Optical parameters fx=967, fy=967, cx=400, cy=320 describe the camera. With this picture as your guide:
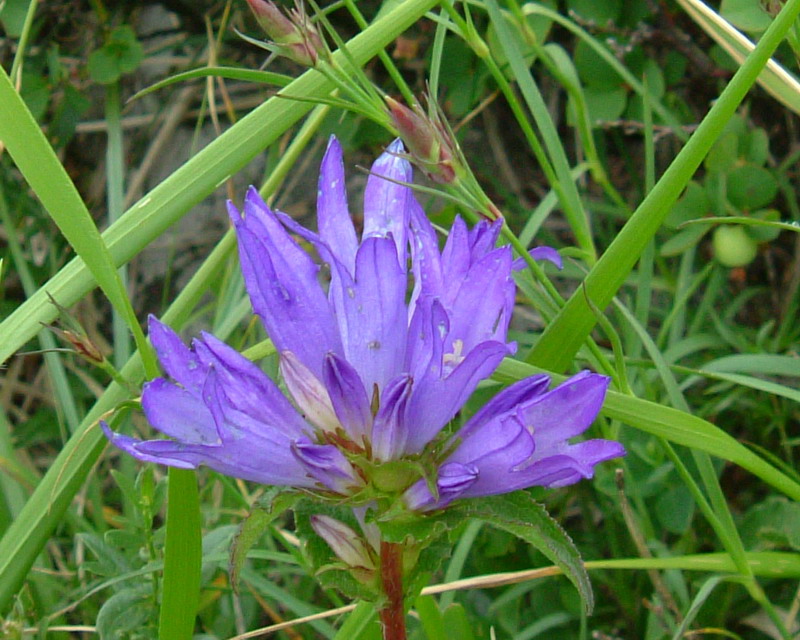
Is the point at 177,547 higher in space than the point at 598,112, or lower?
lower

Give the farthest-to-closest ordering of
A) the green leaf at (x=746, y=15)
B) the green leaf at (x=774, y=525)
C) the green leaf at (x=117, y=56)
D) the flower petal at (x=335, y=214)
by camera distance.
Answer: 1. the green leaf at (x=117, y=56)
2. the green leaf at (x=746, y=15)
3. the green leaf at (x=774, y=525)
4. the flower petal at (x=335, y=214)

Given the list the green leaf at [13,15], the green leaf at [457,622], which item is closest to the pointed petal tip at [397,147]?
the green leaf at [457,622]

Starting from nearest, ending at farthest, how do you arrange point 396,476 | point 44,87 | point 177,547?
point 396,476
point 177,547
point 44,87

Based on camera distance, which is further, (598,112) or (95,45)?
(95,45)

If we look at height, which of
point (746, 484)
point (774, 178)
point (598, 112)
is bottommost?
point (746, 484)

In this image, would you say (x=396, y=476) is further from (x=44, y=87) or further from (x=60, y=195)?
(x=44, y=87)

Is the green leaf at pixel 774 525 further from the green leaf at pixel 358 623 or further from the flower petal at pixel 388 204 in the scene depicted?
the flower petal at pixel 388 204

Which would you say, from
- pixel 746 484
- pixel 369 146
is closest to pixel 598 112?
pixel 369 146
